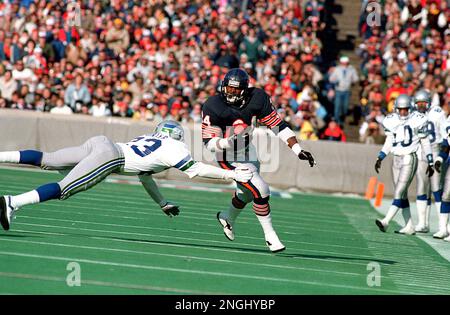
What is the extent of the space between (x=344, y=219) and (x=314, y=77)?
25.0 feet

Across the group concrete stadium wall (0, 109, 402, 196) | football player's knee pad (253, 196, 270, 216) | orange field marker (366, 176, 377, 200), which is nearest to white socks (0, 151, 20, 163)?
football player's knee pad (253, 196, 270, 216)

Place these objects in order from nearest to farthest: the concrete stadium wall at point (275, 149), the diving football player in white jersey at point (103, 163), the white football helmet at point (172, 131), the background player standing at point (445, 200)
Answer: the diving football player in white jersey at point (103, 163) → the white football helmet at point (172, 131) → the background player standing at point (445, 200) → the concrete stadium wall at point (275, 149)

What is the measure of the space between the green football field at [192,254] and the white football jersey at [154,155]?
0.73 metres

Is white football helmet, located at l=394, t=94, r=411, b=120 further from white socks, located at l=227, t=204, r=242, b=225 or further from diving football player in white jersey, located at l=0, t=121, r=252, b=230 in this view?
diving football player in white jersey, located at l=0, t=121, r=252, b=230

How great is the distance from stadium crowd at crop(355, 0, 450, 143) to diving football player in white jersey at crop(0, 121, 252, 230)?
35.9 feet

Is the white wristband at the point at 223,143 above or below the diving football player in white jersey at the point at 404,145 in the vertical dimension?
above

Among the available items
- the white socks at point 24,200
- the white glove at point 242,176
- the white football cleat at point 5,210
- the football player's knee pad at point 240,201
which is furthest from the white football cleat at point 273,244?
the white football cleat at point 5,210

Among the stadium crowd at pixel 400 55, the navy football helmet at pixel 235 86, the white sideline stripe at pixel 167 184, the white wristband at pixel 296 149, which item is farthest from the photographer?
the stadium crowd at pixel 400 55

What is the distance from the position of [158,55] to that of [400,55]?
16.7 ft

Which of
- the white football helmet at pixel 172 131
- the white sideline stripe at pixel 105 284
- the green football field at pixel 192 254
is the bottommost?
the green football field at pixel 192 254

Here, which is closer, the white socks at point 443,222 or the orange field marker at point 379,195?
the white socks at point 443,222

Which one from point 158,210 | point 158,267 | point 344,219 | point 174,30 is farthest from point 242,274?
point 174,30

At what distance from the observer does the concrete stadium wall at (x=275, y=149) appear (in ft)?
60.8

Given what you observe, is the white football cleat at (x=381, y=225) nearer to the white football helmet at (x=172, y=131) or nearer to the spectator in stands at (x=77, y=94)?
the white football helmet at (x=172, y=131)
